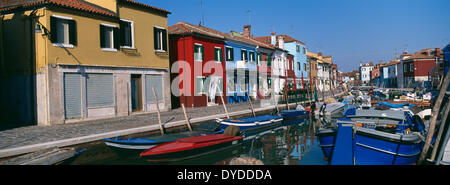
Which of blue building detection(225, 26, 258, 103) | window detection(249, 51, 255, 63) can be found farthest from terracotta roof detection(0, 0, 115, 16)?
window detection(249, 51, 255, 63)

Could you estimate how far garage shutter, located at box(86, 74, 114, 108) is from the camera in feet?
53.5

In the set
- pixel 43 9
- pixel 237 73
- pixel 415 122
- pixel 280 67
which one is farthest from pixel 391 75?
pixel 43 9

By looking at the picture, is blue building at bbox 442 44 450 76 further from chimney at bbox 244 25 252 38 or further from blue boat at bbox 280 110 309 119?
chimney at bbox 244 25 252 38

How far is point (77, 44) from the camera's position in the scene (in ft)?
52.0

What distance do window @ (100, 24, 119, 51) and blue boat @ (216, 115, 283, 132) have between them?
776 cm

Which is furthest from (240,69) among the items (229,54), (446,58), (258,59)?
(446,58)

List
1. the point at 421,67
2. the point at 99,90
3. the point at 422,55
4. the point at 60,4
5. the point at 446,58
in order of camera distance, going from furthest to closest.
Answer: the point at 422,55
the point at 421,67
the point at 446,58
the point at 99,90
the point at 60,4

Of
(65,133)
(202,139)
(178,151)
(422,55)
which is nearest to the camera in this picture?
(178,151)

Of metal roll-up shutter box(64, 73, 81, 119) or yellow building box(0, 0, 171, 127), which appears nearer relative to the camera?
yellow building box(0, 0, 171, 127)

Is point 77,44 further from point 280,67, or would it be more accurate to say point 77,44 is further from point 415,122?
point 280,67

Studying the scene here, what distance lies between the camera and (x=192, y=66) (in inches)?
955

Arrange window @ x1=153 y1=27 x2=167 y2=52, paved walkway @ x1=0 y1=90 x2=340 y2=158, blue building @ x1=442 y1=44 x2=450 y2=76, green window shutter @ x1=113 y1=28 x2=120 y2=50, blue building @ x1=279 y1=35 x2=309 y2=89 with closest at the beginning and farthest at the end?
paved walkway @ x1=0 y1=90 x2=340 y2=158
green window shutter @ x1=113 y1=28 x2=120 y2=50
window @ x1=153 y1=27 x2=167 y2=52
blue building @ x1=442 y1=44 x2=450 y2=76
blue building @ x1=279 y1=35 x2=309 y2=89

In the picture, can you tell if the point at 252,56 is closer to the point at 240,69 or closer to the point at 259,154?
the point at 240,69

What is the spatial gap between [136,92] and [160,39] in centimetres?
450
